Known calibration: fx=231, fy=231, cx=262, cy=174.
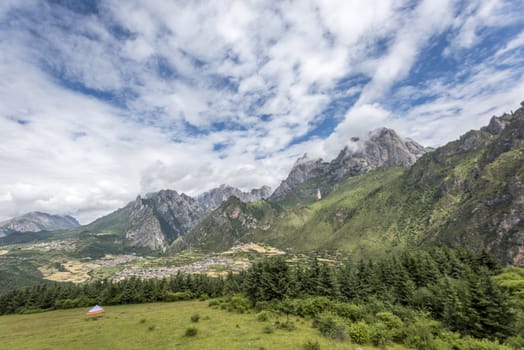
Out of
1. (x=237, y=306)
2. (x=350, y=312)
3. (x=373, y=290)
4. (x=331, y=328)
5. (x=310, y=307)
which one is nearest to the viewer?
(x=331, y=328)

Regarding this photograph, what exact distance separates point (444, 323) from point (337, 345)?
28890mm

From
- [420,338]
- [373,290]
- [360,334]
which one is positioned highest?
[360,334]

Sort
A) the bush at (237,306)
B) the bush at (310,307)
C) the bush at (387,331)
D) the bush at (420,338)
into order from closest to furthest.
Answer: the bush at (420,338)
the bush at (387,331)
the bush at (310,307)
the bush at (237,306)

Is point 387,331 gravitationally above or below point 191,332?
below

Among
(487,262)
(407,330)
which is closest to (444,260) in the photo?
(487,262)

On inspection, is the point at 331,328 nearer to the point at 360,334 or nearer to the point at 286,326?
the point at 360,334

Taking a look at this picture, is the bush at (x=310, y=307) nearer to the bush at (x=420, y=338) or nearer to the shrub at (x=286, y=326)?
the shrub at (x=286, y=326)

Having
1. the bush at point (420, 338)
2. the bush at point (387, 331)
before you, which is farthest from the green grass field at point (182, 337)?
the bush at point (420, 338)

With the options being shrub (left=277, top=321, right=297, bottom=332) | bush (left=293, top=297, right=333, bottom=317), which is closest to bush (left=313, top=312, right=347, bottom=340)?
shrub (left=277, top=321, right=297, bottom=332)

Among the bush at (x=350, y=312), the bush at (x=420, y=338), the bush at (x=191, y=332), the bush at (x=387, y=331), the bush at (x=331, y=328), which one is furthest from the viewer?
the bush at (x=350, y=312)

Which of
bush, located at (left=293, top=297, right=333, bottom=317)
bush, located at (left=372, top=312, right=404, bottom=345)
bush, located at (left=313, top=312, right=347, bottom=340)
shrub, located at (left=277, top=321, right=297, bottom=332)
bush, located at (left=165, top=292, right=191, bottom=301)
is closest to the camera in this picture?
bush, located at (left=313, top=312, right=347, bottom=340)

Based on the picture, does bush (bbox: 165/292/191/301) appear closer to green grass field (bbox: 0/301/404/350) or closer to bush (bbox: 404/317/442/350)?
green grass field (bbox: 0/301/404/350)

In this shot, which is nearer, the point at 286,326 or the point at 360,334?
the point at 360,334

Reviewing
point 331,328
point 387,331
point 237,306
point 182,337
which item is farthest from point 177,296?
point 387,331
